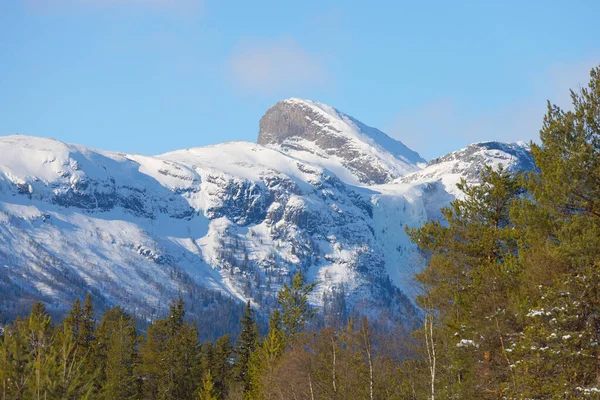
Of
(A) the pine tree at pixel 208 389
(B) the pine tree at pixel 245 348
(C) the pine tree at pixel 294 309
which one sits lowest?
(A) the pine tree at pixel 208 389

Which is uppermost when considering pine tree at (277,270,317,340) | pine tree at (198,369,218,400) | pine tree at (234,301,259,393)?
pine tree at (277,270,317,340)

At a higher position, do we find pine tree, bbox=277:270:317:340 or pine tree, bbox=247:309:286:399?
pine tree, bbox=277:270:317:340

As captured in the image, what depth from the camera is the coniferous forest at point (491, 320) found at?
23.6 m

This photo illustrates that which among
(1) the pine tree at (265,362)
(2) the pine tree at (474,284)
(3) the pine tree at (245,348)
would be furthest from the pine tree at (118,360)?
(2) the pine tree at (474,284)

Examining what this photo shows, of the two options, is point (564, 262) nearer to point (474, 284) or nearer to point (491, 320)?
point (491, 320)

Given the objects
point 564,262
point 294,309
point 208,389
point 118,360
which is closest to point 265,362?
point 208,389

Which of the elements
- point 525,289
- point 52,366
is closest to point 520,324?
point 525,289

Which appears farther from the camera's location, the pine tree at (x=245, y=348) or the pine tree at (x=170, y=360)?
the pine tree at (x=170, y=360)

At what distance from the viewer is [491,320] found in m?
27.6

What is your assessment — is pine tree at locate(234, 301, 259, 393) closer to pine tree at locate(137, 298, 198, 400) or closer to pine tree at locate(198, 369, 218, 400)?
pine tree at locate(198, 369, 218, 400)

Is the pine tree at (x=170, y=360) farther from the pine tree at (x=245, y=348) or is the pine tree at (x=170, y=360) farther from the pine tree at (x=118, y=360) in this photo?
the pine tree at (x=245, y=348)

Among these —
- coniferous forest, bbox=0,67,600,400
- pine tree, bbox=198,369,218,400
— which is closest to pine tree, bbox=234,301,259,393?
pine tree, bbox=198,369,218,400

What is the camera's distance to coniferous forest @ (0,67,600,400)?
2364cm

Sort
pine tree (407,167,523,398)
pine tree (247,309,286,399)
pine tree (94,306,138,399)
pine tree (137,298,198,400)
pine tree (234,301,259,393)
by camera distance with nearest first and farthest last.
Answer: pine tree (407,167,523,398)
pine tree (247,309,286,399)
pine tree (234,301,259,393)
pine tree (94,306,138,399)
pine tree (137,298,198,400)
